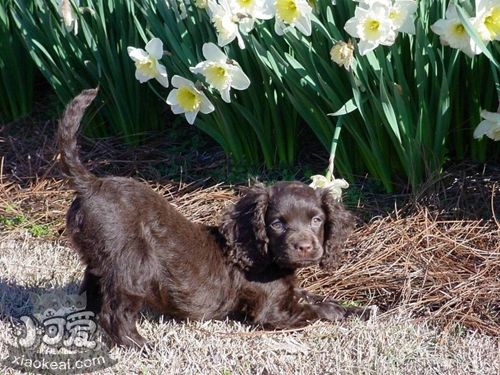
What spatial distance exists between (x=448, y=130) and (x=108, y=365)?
210cm

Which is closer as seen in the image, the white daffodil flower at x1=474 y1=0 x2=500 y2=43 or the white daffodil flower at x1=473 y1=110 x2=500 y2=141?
the white daffodil flower at x1=474 y1=0 x2=500 y2=43

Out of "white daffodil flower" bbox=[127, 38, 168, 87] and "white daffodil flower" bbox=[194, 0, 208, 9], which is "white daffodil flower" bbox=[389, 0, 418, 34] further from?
"white daffodil flower" bbox=[127, 38, 168, 87]

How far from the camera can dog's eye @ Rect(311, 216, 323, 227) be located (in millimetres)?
4102

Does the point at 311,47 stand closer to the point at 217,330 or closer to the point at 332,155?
the point at 332,155

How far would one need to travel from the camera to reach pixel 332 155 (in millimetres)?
4617

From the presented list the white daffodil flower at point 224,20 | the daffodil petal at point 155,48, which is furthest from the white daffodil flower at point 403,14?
the daffodil petal at point 155,48

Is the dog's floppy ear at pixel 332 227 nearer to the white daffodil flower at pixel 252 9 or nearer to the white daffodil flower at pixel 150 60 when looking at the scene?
the white daffodil flower at pixel 252 9

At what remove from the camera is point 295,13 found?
4.42m

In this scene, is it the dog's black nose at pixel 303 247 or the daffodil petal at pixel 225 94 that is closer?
the dog's black nose at pixel 303 247

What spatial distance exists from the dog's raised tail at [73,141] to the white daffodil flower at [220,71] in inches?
34.1

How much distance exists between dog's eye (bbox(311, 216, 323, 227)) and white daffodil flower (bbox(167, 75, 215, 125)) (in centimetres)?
105

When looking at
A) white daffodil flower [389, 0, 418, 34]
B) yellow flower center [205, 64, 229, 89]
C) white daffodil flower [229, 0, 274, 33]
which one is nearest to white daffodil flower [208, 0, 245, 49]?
white daffodil flower [229, 0, 274, 33]

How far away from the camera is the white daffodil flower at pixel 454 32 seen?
4253 mm

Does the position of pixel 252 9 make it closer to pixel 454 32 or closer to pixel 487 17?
pixel 454 32
